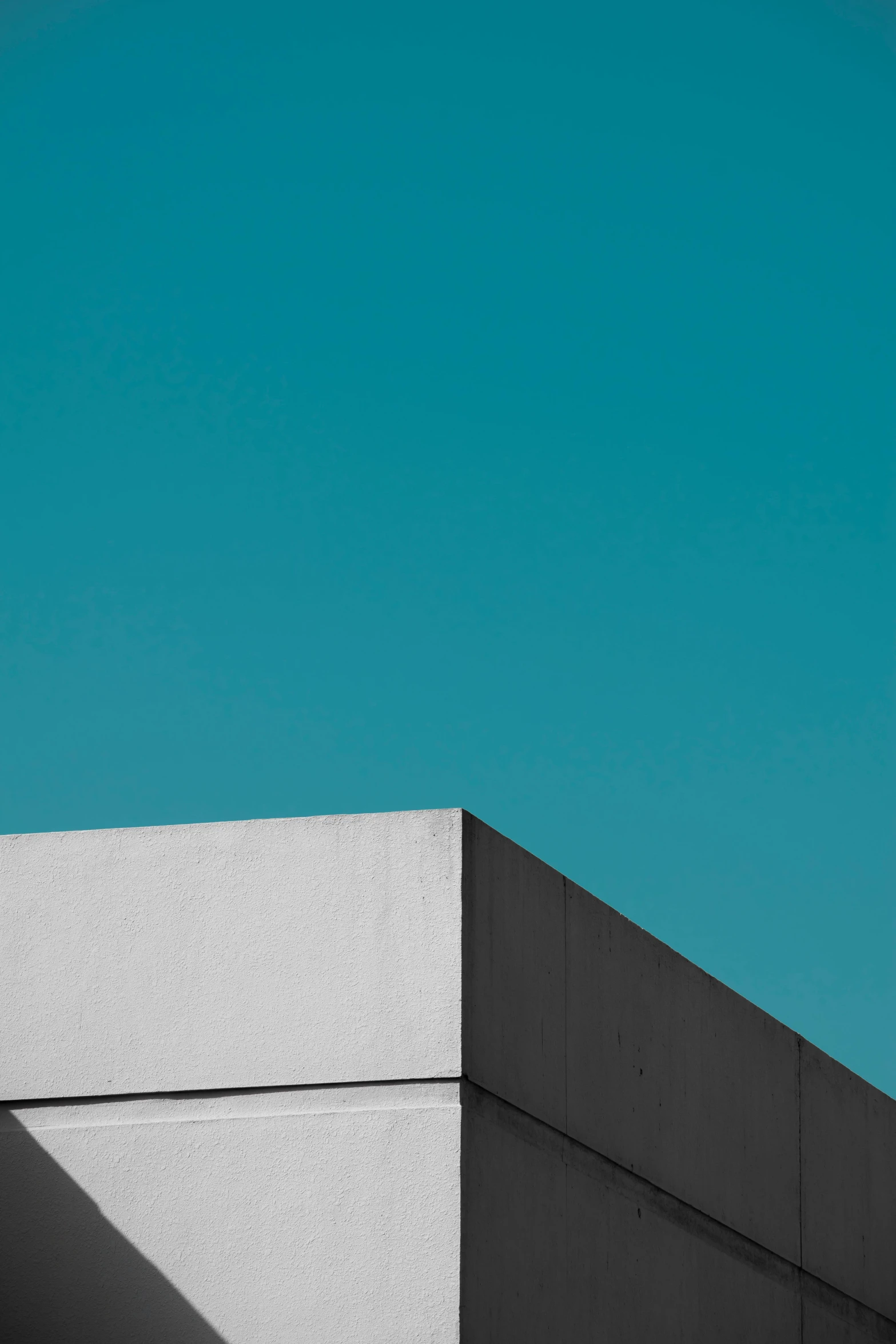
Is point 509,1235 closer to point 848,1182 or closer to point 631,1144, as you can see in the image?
point 631,1144

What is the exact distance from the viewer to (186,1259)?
20.4 ft

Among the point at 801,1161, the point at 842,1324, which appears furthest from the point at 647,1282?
the point at 842,1324

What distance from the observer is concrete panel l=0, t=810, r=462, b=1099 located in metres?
6.21

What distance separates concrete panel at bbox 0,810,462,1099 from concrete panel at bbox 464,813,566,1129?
0.11 m

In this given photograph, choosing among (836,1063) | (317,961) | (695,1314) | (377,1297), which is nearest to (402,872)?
(317,961)

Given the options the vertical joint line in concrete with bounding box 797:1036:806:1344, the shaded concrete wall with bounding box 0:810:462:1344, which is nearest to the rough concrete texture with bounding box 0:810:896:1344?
the shaded concrete wall with bounding box 0:810:462:1344

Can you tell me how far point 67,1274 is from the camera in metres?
6.31

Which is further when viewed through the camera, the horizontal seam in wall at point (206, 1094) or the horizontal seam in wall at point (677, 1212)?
the horizontal seam in wall at point (677, 1212)

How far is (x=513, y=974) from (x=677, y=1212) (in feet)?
6.28

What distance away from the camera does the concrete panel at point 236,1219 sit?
234 inches

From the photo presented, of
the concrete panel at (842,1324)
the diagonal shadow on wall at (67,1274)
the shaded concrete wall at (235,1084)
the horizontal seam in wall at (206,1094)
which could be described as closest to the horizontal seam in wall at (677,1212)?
the concrete panel at (842,1324)

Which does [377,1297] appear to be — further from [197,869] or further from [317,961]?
[197,869]

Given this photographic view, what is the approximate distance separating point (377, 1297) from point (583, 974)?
1.68 meters

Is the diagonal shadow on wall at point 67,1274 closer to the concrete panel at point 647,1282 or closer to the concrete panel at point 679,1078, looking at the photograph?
the concrete panel at point 647,1282
